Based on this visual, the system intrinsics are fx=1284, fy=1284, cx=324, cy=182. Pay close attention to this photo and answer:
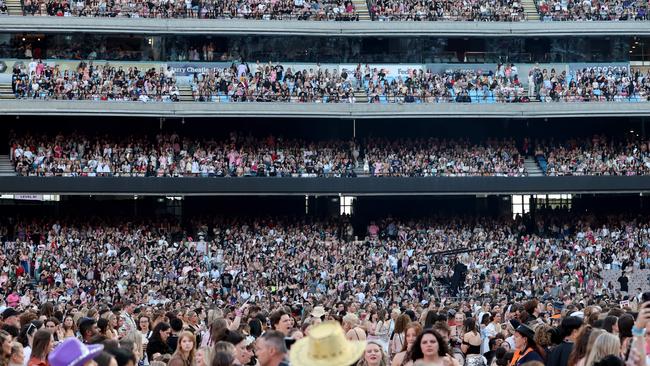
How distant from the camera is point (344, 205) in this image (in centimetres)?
5234

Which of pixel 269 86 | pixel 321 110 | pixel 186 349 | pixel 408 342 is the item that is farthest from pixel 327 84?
pixel 186 349

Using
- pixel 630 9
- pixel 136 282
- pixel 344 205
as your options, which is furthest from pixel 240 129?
pixel 630 9

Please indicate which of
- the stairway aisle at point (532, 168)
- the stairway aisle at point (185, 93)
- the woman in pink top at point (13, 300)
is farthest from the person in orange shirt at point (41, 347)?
the stairway aisle at point (532, 168)

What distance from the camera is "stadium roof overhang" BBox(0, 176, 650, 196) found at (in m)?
48.6

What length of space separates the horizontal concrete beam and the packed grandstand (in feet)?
0.27

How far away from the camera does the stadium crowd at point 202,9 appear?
2061 inches

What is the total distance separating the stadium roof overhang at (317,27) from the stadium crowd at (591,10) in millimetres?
594

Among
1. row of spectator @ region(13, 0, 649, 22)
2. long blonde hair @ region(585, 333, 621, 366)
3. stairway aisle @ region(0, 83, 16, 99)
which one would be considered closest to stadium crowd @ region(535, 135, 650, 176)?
row of spectator @ region(13, 0, 649, 22)

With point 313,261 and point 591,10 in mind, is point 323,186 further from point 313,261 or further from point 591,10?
point 591,10

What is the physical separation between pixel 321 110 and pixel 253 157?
3290 mm

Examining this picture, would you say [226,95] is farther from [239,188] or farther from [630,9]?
[630,9]

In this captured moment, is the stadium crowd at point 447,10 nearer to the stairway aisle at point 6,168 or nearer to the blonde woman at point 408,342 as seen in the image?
the stairway aisle at point 6,168

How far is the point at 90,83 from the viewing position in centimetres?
5122

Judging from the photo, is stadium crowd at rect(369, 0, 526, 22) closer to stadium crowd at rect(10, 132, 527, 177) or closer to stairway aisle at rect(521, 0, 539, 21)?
stairway aisle at rect(521, 0, 539, 21)
